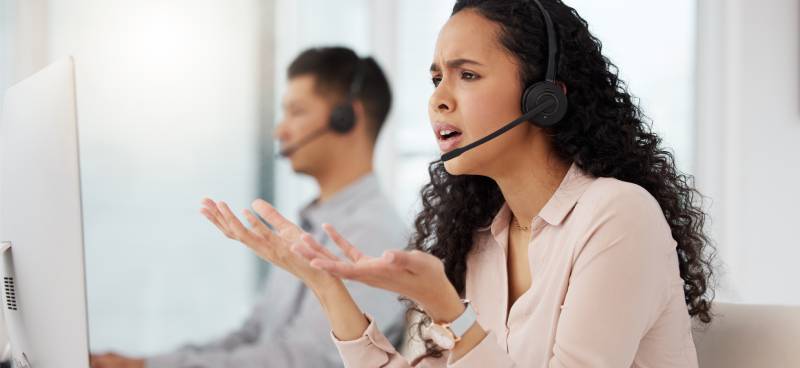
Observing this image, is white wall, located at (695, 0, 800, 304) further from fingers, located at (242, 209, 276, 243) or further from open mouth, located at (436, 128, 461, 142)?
fingers, located at (242, 209, 276, 243)

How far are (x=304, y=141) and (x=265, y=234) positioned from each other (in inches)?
60.3

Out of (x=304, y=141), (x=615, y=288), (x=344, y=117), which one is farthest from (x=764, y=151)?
(x=615, y=288)

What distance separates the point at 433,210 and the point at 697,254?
1.51 ft

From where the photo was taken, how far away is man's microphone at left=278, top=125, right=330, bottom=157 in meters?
2.50

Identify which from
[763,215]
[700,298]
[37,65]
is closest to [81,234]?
[700,298]

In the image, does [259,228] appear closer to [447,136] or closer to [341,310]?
[341,310]

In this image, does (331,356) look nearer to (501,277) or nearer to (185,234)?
(501,277)

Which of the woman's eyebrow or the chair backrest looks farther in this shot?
the woman's eyebrow

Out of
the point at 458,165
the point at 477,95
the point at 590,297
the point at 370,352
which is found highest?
the point at 477,95

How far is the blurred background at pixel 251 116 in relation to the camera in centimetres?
284

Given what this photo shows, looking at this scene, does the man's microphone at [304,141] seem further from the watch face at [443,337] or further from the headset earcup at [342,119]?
the watch face at [443,337]

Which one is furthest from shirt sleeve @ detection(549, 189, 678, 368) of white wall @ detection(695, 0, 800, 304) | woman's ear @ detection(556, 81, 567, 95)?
white wall @ detection(695, 0, 800, 304)

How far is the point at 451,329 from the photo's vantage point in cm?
99

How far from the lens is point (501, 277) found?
1.29 meters
